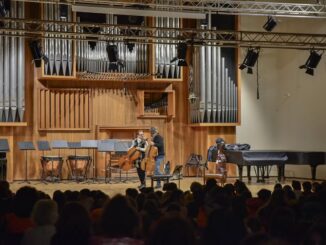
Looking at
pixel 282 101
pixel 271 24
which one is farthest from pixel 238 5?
pixel 282 101

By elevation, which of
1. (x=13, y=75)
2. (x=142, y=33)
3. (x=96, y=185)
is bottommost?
(x=96, y=185)

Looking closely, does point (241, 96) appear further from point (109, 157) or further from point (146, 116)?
point (109, 157)

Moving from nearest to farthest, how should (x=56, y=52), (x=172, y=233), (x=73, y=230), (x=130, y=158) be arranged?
(x=172, y=233) < (x=73, y=230) < (x=130, y=158) < (x=56, y=52)

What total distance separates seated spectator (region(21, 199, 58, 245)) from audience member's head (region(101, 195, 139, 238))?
0.57 meters

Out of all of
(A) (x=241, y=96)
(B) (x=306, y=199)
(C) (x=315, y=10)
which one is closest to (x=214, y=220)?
(B) (x=306, y=199)

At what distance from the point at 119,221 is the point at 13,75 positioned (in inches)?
488

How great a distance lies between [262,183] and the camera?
15008mm

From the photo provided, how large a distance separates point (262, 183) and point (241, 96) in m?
3.56

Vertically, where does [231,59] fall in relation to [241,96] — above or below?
above

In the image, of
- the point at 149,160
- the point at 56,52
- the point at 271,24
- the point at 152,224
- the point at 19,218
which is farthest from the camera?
the point at 56,52

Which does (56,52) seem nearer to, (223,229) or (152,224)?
(152,224)

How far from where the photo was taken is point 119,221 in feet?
12.2

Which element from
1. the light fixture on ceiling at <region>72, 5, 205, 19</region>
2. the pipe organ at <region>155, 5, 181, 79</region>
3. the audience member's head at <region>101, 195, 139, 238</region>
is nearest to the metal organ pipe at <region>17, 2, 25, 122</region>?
the pipe organ at <region>155, 5, 181, 79</region>

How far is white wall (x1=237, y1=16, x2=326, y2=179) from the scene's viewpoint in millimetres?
16453
